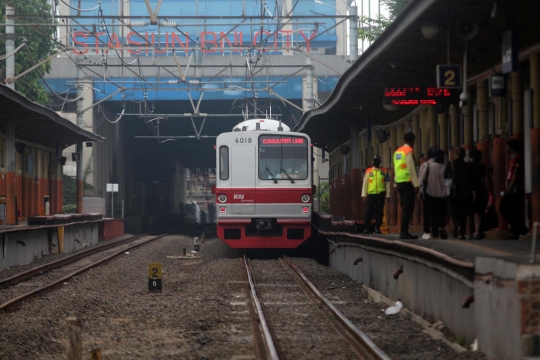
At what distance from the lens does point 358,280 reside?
53.1ft

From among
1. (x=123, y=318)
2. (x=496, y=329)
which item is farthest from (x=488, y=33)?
(x=123, y=318)

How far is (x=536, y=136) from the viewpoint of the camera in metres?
11.2

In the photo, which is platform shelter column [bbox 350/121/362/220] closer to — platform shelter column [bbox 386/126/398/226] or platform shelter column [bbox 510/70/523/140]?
platform shelter column [bbox 386/126/398/226]

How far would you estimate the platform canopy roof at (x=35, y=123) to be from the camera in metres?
21.3

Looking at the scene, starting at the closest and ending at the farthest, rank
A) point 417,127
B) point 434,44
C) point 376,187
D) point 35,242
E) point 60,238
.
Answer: point 434,44, point 376,187, point 417,127, point 35,242, point 60,238

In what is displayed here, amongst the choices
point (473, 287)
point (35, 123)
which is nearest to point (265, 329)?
point (473, 287)

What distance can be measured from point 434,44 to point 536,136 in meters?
1.93

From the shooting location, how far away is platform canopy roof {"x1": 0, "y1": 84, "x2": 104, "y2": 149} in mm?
21266

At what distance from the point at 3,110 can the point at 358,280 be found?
11417mm

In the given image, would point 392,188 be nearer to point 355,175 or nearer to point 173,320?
point 355,175

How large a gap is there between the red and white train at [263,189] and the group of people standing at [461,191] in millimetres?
8967

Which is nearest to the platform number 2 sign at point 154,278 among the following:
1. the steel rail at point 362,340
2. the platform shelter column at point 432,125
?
the steel rail at point 362,340

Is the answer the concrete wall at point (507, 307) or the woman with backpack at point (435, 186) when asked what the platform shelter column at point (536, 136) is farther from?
the concrete wall at point (507, 307)

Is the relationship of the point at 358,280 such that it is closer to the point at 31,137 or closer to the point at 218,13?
the point at 31,137
